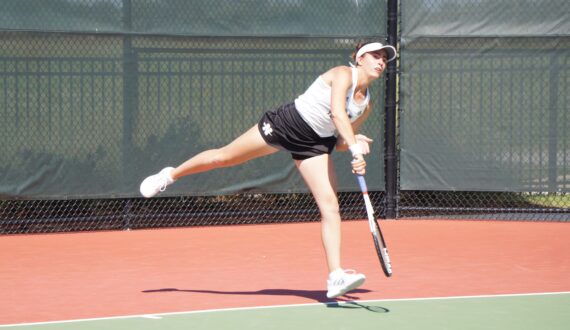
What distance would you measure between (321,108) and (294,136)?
26 centimetres

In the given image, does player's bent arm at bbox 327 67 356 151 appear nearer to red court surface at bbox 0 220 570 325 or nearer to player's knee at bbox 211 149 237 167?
player's knee at bbox 211 149 237 167

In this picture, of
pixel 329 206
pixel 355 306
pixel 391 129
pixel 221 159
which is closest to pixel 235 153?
pixel 221 159

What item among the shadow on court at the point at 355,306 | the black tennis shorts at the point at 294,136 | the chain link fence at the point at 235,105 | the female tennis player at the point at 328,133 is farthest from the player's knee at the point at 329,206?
the chain link fence at the point at 235,105

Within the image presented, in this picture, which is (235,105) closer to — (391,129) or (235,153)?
(391,129)

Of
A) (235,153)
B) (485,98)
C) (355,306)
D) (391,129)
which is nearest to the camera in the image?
(355,306)

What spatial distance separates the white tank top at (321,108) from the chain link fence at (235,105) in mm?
4198

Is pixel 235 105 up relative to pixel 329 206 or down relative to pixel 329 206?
up

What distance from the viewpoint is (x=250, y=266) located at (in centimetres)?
832

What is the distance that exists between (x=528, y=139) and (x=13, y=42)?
18.0 ft

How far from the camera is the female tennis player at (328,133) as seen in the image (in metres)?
6.26

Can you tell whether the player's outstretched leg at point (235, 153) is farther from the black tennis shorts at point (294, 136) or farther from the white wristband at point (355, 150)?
the white wristband at point (355, 150)

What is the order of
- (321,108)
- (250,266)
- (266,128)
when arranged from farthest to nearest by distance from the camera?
(250,266)
(266,128)
(321,108)

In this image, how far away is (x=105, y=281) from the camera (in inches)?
299

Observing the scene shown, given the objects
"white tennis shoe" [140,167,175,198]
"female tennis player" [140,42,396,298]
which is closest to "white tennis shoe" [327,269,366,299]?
"female tennis player" [140,42,396,298]
